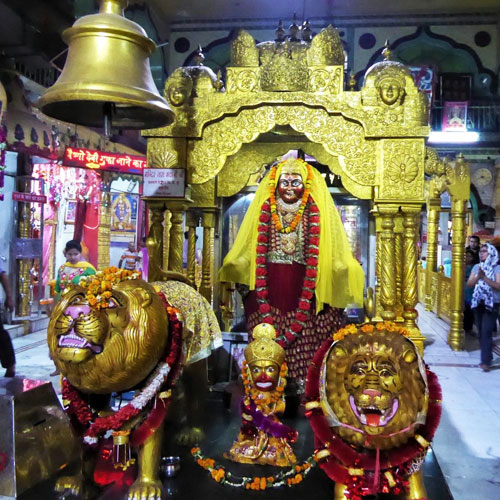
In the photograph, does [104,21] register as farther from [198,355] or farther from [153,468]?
[153,468]

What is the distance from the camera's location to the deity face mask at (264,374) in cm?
265

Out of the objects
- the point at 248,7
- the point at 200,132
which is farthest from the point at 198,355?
the point at 248,7

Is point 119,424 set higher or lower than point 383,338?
lower

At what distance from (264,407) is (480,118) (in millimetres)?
14060

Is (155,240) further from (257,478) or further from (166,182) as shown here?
(257,478)

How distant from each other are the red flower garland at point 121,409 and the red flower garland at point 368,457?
696 millimetres

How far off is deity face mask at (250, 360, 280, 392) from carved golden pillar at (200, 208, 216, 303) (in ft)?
7.14

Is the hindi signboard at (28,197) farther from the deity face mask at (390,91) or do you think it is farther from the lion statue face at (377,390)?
the lion statue face at (377,390)

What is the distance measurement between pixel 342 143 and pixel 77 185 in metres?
7.76

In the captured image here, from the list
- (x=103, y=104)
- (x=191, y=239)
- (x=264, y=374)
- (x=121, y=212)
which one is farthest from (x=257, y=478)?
(x=121, y=212)

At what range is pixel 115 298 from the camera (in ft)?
7.50

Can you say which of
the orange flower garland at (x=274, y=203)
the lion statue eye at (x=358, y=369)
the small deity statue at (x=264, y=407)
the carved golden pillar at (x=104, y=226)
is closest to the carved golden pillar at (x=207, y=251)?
the orange flower garland at (x=274, y=203)

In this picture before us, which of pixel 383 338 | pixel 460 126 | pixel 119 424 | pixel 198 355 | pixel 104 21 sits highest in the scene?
pixel 460 126

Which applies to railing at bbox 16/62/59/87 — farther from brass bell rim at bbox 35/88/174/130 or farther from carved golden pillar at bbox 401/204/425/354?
carved golden pillar at bbox 401/204/425/354
